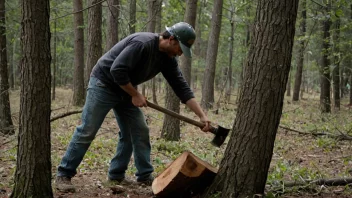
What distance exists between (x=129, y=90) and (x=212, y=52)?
10659 mm

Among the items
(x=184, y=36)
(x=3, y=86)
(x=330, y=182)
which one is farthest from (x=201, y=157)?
(x=3, y=86)

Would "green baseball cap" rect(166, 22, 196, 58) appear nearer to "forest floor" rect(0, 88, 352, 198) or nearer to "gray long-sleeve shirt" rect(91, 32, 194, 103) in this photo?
"gray long-sleeve shirt" rect(91, 32, 194, 103)

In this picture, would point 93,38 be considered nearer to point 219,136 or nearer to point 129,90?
point 129,90

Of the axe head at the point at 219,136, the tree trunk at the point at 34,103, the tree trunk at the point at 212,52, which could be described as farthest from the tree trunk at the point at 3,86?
the tree trunk at the point at 212,52

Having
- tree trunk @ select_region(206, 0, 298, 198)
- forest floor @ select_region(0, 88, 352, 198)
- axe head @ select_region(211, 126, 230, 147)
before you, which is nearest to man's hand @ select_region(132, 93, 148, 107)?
axe head @ select_region(211, 126, 230, 147)

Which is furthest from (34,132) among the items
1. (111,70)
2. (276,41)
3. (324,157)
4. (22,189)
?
(324,157)

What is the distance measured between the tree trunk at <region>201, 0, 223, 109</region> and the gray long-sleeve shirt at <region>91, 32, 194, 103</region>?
9611 millimetres

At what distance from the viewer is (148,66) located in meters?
4.26

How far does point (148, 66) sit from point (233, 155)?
1515 mm

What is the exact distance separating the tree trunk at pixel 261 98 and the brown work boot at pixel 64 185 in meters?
1.87

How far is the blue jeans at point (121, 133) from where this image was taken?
4.28 m

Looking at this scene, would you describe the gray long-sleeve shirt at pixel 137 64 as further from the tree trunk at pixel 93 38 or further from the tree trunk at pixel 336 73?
the tree trunk at pixel 336 73

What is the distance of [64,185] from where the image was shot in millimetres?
4242

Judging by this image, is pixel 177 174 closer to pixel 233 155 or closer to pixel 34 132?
pixel 233 155
